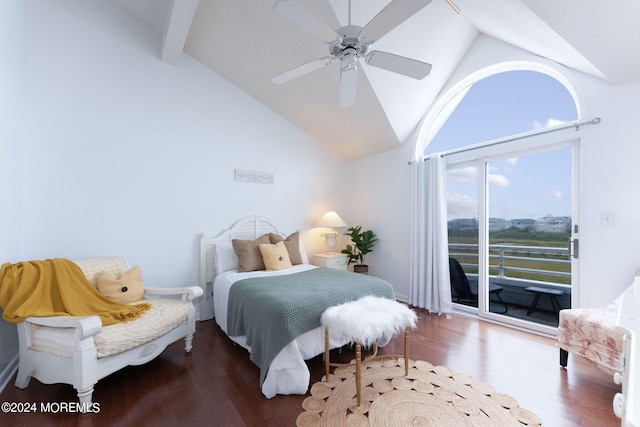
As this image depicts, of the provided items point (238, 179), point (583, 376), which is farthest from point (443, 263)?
point (238, 179)

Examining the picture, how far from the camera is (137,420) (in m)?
1.72

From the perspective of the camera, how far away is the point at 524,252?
3238 mm

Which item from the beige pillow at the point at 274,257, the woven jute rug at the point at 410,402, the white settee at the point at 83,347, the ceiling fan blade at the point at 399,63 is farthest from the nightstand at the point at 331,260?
the ceiling fan blade at the point at 399,63

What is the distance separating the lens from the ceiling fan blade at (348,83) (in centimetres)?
208

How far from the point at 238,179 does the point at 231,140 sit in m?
0.52

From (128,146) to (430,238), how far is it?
3.69m

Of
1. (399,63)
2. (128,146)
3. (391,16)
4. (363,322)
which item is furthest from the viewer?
(128,146)

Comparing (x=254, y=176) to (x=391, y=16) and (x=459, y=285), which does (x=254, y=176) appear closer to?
(x=391, y=16)

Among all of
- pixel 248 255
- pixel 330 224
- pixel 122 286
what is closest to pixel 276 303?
pixel 248 255

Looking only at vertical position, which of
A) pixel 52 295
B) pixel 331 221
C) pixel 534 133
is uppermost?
pixel 534 133

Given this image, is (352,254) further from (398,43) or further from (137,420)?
(137,420)

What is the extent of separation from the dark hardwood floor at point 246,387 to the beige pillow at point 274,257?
2.97 feet

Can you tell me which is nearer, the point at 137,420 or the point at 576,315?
the point at 137,420

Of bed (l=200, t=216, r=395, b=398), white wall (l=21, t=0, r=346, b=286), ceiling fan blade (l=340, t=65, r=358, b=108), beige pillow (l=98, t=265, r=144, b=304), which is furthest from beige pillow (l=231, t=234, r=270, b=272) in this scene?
ceiling fan blade (l=340, t=65, r=358, b=108)
